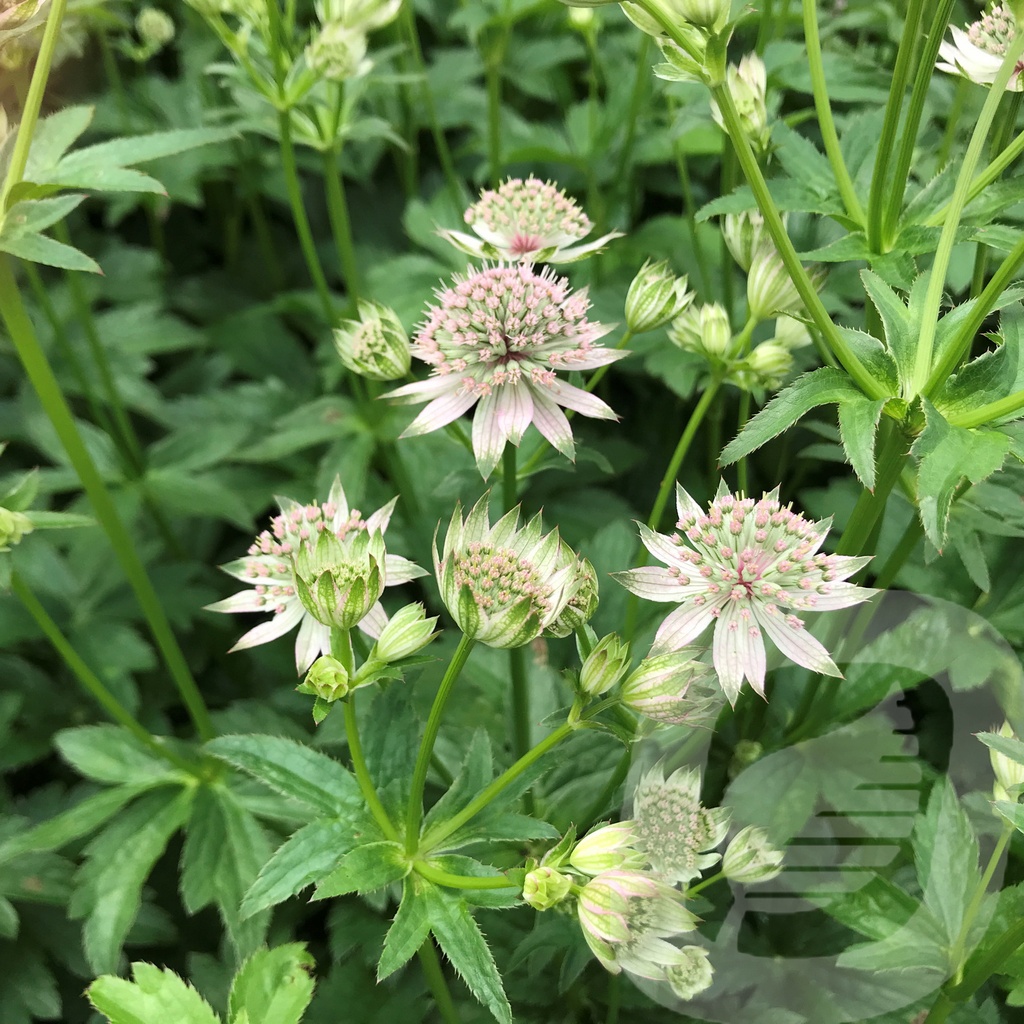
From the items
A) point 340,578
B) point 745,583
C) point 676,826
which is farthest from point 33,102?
point 676,826

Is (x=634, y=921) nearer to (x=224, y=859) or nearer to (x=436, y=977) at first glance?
(x=436, y=977)

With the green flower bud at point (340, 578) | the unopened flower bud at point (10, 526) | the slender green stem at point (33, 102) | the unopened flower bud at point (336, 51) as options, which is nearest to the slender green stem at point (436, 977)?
the green flower bud at point (340, 578)

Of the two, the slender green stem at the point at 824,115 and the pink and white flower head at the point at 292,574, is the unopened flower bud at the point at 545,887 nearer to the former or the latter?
the pink and white flower head at the point at 292,574

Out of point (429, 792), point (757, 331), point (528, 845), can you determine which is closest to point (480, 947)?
point (528, 845)

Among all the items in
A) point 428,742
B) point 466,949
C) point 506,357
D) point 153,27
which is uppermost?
point 153,27

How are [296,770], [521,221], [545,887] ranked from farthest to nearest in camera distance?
[521,221], [296,770], [545,887]

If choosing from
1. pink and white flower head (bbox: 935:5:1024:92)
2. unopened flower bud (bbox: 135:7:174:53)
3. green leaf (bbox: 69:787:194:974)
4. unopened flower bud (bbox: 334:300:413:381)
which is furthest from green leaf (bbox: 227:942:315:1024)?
unopened flower bud (bbox: 135:7:174:53)

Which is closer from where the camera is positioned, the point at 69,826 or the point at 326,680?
the point at 326,680
